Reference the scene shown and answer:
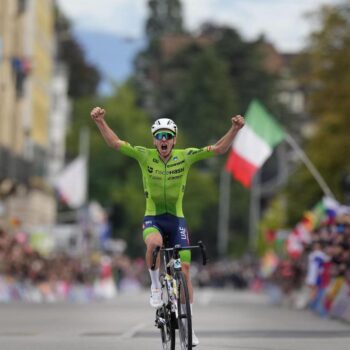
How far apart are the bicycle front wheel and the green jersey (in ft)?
3.10

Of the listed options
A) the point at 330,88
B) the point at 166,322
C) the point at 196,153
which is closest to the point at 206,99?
the point at 330,88

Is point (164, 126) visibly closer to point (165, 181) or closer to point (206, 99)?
point (165, 181)

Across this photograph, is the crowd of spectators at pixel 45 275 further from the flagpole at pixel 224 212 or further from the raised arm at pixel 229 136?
the flagpole at pixel 224 212

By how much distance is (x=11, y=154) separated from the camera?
2655 inches

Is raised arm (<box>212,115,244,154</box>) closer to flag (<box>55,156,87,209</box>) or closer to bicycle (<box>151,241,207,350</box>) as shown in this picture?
bicycle (<box>151,241,207,350</box>)

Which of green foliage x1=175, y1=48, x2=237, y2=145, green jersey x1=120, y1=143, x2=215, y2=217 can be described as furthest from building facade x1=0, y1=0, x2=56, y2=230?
green jersey x1=120, y1=143, x2=215, y2=217

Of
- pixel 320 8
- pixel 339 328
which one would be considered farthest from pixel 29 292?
pixel 339 328

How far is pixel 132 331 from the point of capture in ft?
80.7

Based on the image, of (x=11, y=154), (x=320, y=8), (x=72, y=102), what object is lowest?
(x=11, y=154)

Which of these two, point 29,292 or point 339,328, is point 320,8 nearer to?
point 29,292

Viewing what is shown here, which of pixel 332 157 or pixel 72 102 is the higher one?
pixel 72 102

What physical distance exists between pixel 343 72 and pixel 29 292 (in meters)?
19.2

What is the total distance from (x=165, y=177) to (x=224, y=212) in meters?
136

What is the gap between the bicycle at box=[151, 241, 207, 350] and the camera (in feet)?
53.3
